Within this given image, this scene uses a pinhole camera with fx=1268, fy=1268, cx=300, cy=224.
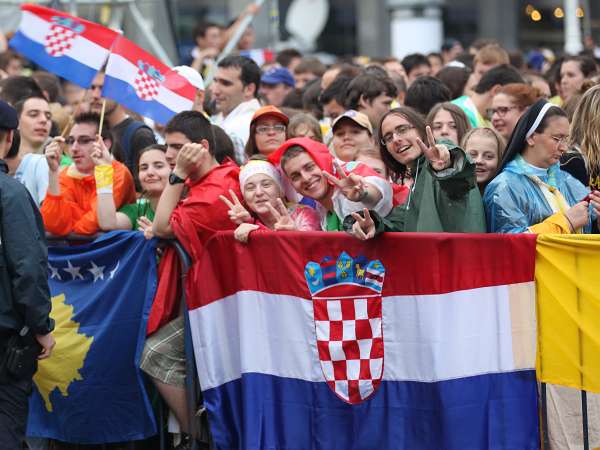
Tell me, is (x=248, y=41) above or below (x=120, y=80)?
above

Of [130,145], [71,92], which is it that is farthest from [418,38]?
[130,145]

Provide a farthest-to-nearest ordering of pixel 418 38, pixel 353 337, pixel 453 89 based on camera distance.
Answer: pixel 418 38
pixel 453 89
pixel 353 337

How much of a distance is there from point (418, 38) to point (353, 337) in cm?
2116

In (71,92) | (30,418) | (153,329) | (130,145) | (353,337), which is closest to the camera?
(353,337)

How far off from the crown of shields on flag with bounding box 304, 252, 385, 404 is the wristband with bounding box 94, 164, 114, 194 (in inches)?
70.7

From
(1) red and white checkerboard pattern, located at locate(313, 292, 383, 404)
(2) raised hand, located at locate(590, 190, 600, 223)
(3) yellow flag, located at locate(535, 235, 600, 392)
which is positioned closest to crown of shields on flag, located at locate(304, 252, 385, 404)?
(1) red and white checkerboard pattern, located at locate(313, 292, 383, 404)

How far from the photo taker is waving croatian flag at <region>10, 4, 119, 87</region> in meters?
9.38

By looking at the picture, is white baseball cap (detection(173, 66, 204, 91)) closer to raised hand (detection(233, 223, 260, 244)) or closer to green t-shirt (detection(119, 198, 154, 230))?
green t-shirt (detection(119, 198, 154, 230))

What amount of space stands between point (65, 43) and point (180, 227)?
276 cm

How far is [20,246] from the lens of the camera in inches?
264

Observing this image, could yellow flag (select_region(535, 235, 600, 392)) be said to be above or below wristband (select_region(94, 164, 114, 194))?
below

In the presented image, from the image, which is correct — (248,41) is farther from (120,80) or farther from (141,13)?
(120,80)

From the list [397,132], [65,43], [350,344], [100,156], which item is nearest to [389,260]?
[350,344]

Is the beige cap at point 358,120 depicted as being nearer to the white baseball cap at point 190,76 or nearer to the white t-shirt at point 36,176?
the white baseball cap at point 190,76
